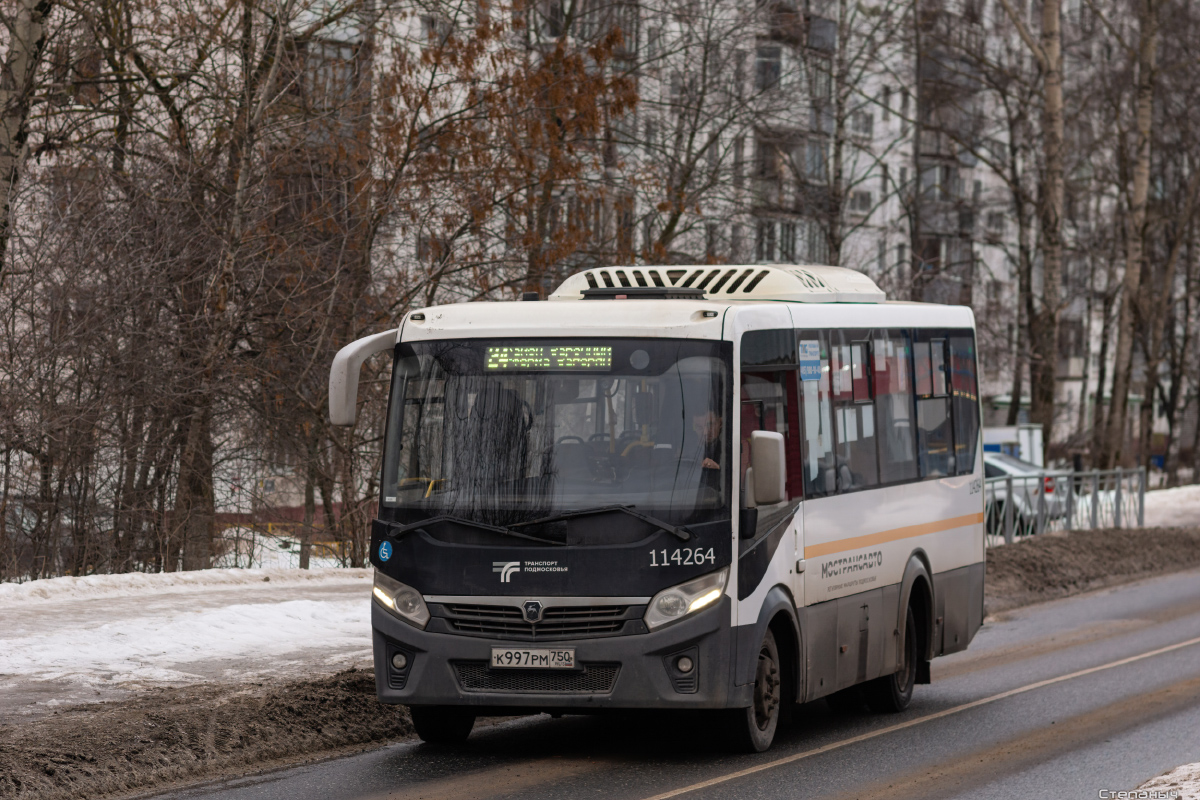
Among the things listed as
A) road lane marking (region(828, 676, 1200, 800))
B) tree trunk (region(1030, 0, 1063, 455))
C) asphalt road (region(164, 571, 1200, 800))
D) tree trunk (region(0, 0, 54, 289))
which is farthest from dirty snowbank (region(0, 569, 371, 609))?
tree trunk (region(1030, 0, 1063, 455))

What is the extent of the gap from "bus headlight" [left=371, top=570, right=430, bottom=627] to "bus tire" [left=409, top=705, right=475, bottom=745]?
2.42 ft

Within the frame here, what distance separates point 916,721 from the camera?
12.0 meters

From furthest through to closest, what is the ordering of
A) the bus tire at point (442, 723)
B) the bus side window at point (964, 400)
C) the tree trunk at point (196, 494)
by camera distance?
1. the tree trunk at point (196, 494)
2. the bus side window at point (964, 400)
3. the bus tire at point (442, 723)

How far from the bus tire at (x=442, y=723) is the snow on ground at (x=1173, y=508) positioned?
24.1 meters

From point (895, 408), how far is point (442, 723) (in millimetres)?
4007

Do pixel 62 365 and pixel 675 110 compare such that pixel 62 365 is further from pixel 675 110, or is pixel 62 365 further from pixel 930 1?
pixel 930 1

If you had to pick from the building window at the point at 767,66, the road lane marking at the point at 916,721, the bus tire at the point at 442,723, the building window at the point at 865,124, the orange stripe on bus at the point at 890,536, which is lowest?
the road lane marking at the point at 916,721

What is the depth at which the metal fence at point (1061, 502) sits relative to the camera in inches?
1056

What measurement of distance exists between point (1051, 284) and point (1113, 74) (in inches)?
851

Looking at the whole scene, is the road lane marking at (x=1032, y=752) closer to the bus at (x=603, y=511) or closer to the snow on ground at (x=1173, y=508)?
the bus at (x=603, y=511)

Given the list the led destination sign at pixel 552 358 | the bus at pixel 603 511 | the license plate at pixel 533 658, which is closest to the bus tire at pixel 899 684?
the bus at pixel 603 511

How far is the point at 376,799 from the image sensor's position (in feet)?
28.2

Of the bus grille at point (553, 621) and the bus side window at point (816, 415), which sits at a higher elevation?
the bus side window at point (816, 415)

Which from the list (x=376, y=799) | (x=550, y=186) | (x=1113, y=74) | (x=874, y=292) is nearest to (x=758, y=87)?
(x=550, y=186)
